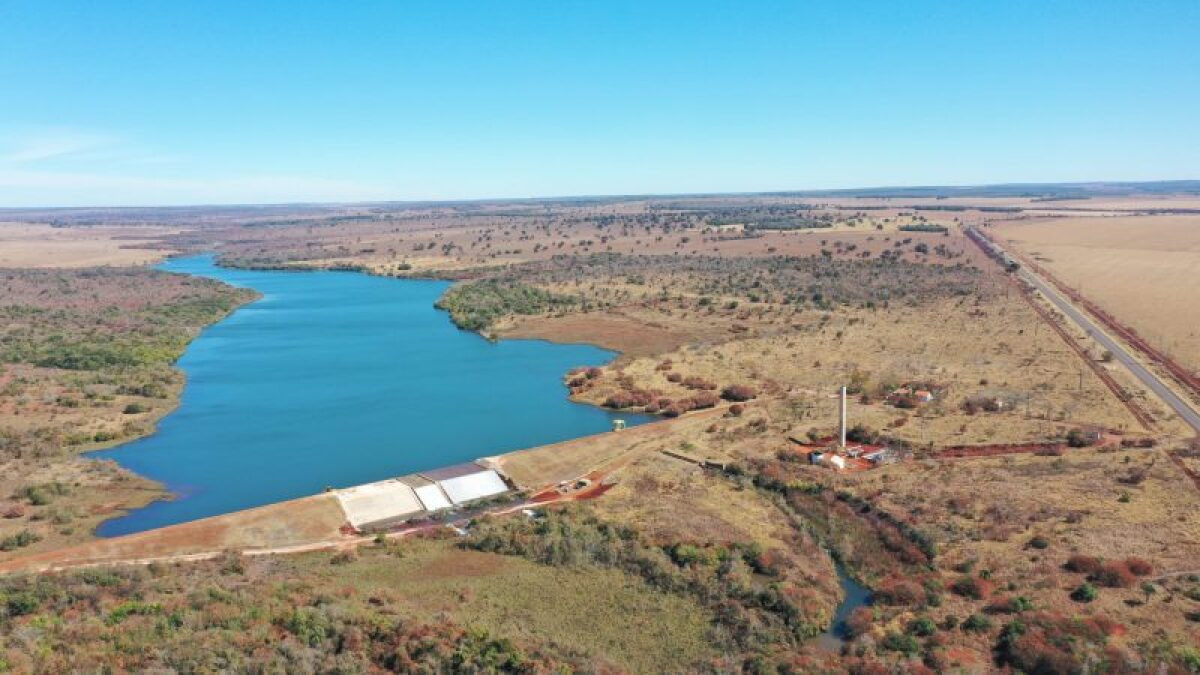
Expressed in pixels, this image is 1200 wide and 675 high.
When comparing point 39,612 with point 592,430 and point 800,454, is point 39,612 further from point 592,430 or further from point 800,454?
point 800,454

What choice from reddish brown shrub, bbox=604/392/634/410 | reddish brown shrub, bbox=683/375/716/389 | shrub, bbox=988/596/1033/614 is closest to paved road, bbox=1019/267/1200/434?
shrub, bbox=988/596/1033/614

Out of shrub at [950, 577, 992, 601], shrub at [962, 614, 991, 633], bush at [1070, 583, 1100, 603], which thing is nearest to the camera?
shrub at [962, 614, 991, 633]

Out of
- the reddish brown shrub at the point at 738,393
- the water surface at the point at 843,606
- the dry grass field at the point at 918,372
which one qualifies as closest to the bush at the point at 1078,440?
the dry grass field at the point at 918,372

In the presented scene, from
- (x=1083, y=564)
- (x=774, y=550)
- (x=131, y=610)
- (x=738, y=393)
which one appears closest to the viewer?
(x=131, y=610)

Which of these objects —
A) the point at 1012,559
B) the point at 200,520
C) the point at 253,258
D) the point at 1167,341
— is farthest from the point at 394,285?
the point at 1012,559

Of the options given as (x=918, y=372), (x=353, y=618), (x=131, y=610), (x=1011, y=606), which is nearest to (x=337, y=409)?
(x=131, y=610)

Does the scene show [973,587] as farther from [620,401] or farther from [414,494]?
[620,401]

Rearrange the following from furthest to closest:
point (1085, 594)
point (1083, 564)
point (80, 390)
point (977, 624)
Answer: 1. point (80, 390)
2. point (1083, 564)
3. point (1085, 594)
4. point (977, 624)

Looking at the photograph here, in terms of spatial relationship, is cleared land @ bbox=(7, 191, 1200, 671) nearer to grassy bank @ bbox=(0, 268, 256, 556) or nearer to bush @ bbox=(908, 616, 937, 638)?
bush @ bbox=(908, 616, 937, 638)
